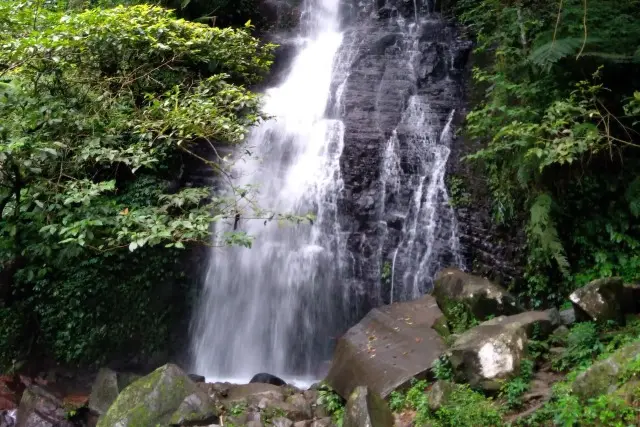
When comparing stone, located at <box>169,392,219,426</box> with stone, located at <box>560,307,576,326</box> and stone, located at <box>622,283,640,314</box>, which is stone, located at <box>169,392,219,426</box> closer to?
stone, located at <box>560,307,576,326</box>

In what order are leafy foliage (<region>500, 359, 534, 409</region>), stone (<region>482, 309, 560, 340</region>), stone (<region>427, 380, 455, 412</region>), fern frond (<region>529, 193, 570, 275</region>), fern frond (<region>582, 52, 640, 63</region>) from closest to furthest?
leafy foliage (<region>500, 359, 534, 409</region>)
stone (<region>427, 380, 455, 412</region>)
stone (<region>482, 309, 560, 340</region>)
fern frond (<region>582, 52, 640, 63</region>)
fern frond (<region>529, 193, 570, 275</region>)

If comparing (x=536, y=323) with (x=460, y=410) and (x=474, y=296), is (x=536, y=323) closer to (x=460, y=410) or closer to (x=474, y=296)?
(x=474, y=296)

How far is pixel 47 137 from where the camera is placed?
6.19 metres

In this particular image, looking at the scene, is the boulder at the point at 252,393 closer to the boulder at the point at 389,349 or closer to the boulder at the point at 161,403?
the boulder at the point at 161,403

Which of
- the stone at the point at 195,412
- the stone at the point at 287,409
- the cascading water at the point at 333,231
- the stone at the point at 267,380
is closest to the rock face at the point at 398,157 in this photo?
the cascading water at the point at 333,231

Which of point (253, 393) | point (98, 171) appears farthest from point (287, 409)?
point (98, 171)

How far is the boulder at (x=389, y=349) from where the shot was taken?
5.83m

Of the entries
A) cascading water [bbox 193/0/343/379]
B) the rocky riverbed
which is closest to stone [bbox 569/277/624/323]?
the rocky riverbed

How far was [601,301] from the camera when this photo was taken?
5.06 metres

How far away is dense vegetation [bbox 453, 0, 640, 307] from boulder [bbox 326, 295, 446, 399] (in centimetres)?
153

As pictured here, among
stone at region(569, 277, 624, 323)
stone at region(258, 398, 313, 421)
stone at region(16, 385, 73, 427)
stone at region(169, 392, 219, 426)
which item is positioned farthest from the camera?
stone at region(16, 385, 73, 427)

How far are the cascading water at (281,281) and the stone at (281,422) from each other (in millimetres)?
2366

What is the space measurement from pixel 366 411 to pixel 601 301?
107 inches

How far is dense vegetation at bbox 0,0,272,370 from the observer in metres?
5.91
